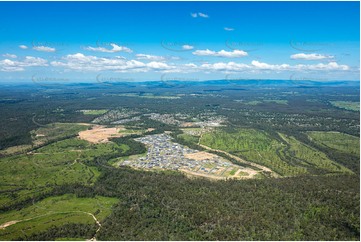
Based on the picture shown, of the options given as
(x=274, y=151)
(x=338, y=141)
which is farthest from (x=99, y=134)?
(x=338, y=141)

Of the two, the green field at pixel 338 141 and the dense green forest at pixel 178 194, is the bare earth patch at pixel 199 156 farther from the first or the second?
the green field at pixel 338 141

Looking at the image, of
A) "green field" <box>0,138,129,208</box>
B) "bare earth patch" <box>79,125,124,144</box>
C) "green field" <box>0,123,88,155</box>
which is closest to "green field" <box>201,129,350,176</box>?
"green field" <box>0,138,129,208</box>

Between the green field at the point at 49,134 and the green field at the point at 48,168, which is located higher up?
the green field at the point at 49,134

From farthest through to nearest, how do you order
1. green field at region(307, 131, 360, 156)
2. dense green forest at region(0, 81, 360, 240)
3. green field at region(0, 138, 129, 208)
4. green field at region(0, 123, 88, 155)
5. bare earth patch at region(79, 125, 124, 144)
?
bare earth patch at region(79, 125, 124, 144)
green field at region(0, 123, 88, 155)
green field at region(307, 131, 360, 156)
green field at region(0, 138, 129, 208)
dense green forest at region(0, 81, 360, 240)

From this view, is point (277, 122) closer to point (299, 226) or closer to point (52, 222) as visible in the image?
point (299, 226)

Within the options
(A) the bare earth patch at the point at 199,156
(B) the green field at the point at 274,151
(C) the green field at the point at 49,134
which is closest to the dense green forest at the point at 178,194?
(B) the green field at the point at 274,151

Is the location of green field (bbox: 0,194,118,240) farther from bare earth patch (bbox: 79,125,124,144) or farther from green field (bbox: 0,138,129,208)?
bare earth patch (bbox: 79,125,124,144)
